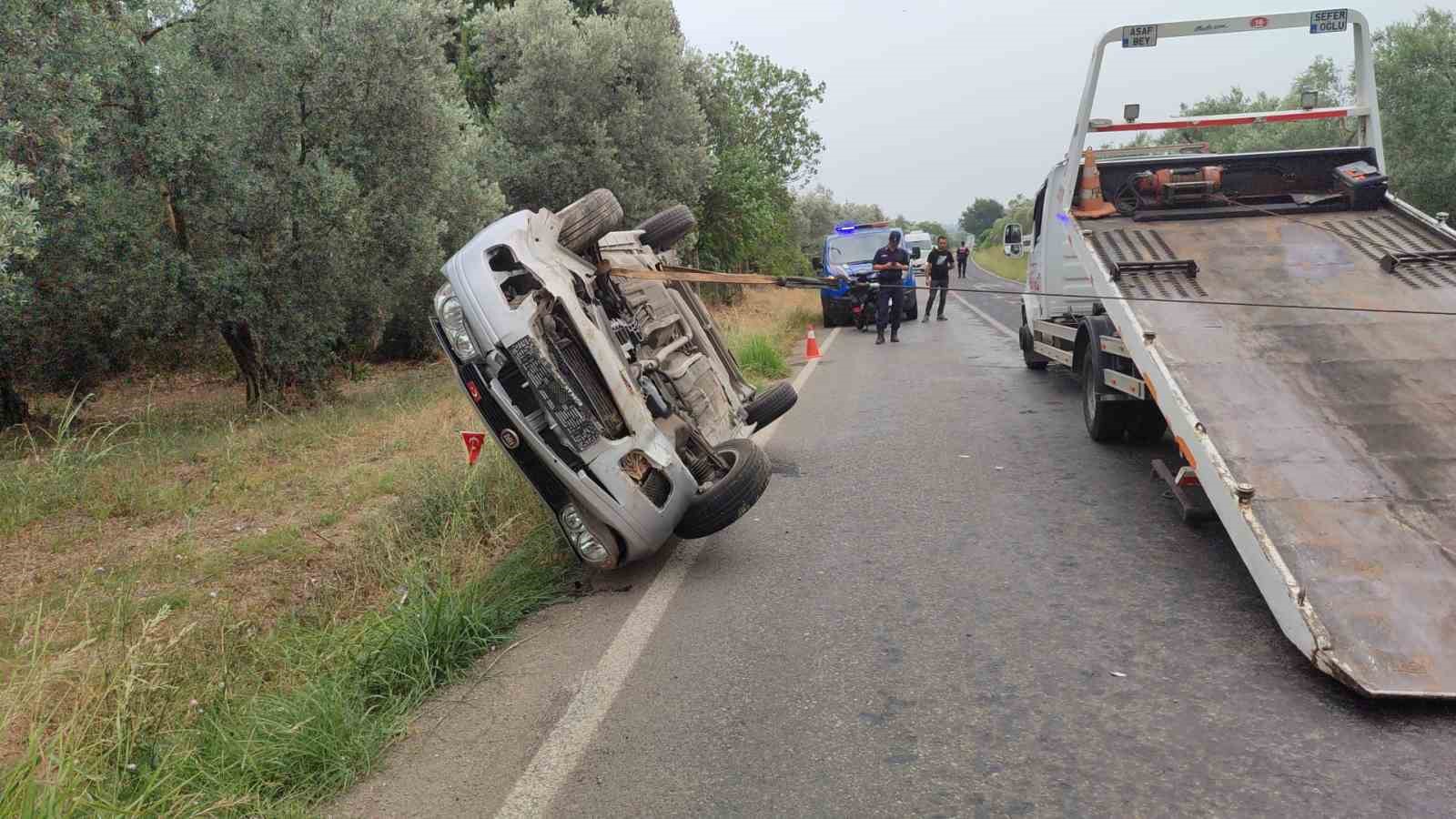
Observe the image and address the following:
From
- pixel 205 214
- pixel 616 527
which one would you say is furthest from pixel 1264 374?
pixel 205 214

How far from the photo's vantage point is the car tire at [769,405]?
798 centimetres

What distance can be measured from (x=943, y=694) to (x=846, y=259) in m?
20.1

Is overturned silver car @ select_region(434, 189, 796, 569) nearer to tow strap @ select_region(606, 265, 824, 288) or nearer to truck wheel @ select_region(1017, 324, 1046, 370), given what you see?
tow strap @ select_region(606, 265, 824, 288)

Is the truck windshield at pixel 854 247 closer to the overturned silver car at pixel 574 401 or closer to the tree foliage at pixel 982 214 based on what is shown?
the overturned silver car at pixel 574 401

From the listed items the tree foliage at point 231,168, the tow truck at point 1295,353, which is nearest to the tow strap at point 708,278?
the tow truck at point 1295,353

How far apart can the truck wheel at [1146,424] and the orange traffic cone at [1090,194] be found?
1.64m

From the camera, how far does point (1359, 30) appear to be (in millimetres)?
8109

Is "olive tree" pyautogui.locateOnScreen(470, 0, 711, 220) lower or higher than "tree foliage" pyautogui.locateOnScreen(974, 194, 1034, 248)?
higher

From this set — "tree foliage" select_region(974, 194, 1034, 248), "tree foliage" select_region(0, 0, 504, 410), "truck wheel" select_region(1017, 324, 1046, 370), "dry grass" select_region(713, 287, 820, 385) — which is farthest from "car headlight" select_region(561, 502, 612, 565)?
"tree foliage" select_region(974, 194, 1034, 248)

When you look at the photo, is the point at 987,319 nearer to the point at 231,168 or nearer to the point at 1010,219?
the point at 231,168

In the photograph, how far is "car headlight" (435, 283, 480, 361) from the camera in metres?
5.04

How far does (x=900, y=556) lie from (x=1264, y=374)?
2.17 metres

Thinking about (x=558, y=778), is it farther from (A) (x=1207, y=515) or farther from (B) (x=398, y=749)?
(A) (x=1207, y=515)

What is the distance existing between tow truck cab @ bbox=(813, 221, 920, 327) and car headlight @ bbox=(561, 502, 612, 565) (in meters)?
17.4
